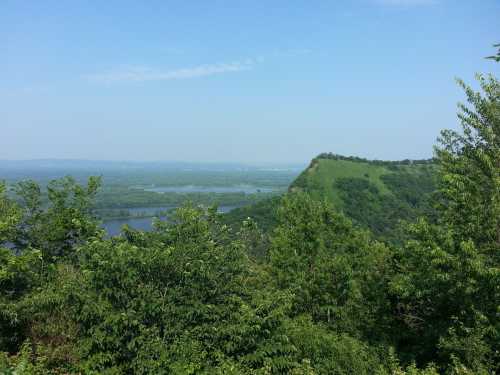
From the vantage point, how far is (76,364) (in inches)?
437

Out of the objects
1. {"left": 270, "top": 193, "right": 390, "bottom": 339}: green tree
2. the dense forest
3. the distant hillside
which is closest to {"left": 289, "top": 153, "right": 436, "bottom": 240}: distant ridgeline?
the distant hillside

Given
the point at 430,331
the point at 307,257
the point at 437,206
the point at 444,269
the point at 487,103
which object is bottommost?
the point at 430,331

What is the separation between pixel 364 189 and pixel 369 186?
400cm

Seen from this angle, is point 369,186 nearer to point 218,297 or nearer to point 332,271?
point 332,271

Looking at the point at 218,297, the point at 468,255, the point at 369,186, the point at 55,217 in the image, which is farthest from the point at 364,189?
the point at 218,297

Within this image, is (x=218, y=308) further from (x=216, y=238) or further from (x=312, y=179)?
(x=312, y=179)

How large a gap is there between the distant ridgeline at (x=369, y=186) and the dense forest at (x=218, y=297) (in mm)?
96539

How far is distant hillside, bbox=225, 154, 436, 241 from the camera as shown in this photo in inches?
4611

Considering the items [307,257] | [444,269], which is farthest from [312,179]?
[444,269]

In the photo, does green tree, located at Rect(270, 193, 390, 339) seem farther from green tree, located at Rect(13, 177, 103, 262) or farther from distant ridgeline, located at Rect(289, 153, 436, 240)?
distant ridgeline, located at Rect(289, 153, 436, 240)

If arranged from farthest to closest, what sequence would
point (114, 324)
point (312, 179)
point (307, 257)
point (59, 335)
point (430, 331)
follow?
point (312, 179) → point (307, 257) → point (430, 331) → point (59, 335) → point (114, 324)

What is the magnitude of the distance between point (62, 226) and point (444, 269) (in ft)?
54.2

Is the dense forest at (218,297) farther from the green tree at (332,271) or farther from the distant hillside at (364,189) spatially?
the distant hillside at (364,189)

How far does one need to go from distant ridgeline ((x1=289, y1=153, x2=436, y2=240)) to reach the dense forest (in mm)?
96539
